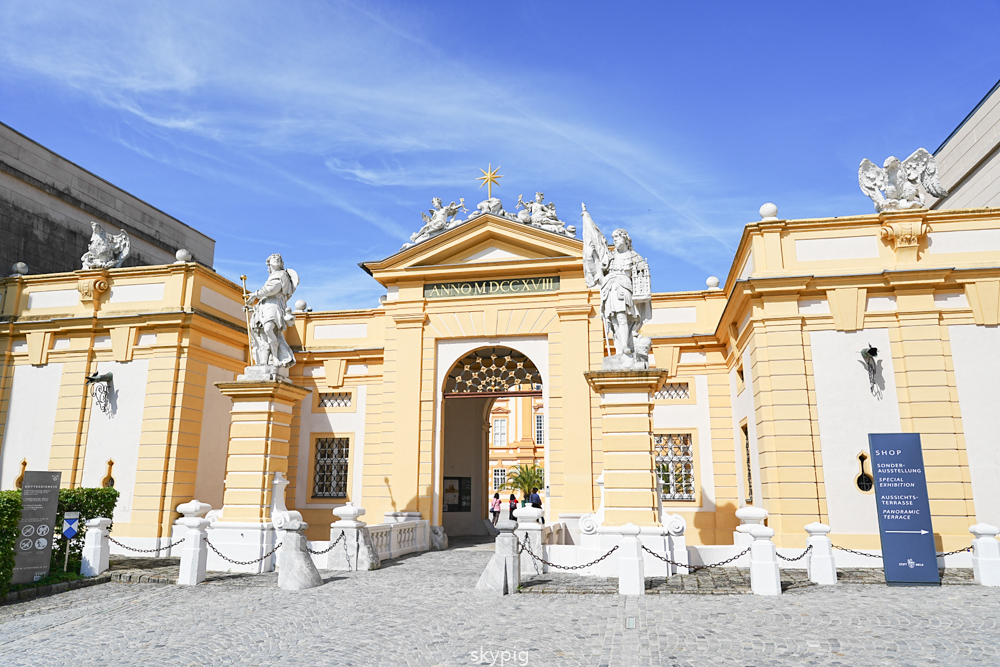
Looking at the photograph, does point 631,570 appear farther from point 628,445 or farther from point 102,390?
point 102,390

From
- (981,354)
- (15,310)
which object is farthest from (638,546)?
(15,310)

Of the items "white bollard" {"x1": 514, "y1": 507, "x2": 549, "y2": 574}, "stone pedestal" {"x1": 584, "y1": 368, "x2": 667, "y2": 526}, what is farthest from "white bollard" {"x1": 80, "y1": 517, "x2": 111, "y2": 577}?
"stone pedestal" {"x1": 584, "y1": 368, "x2": 667, "y2": 526}

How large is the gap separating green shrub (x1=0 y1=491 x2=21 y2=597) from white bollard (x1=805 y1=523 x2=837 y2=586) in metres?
11.3

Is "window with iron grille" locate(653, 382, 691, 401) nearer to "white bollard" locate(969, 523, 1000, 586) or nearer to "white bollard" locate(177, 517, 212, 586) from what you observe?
"white bollard" locate(969, 523, 1000, 586)

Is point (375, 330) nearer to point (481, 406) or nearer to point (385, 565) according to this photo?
point (481, 406)

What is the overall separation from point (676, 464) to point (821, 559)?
639cm

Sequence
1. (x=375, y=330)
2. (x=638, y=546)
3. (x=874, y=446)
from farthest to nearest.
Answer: (x=375, y=330) < (x=874, y=446) < (x=638, y=546)

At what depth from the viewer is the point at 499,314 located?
16.3 m

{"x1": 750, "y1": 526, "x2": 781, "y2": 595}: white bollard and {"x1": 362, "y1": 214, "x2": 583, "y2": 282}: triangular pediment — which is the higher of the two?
{"x1": 362, "y1": 214, "x2": 583, "y2": 282}: triangular pediment

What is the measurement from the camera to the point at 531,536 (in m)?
10.9

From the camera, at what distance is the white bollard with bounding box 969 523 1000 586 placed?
30.0 feet

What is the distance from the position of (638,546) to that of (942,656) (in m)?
3.60

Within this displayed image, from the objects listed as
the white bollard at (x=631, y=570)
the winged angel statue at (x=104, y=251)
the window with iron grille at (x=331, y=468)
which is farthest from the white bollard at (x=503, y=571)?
the winged angel statue at (x=104, y=251)

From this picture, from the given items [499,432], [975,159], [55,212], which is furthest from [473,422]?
[499,432]
